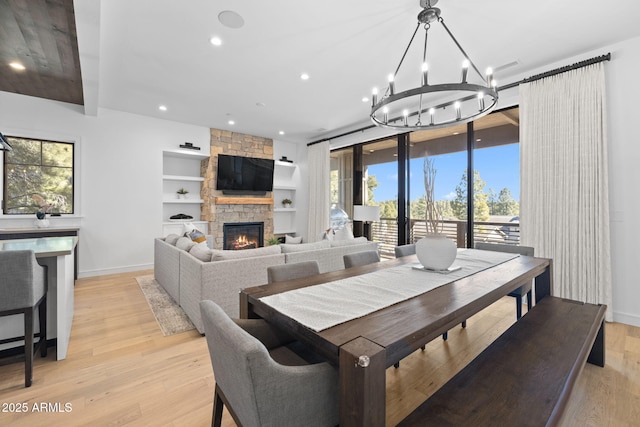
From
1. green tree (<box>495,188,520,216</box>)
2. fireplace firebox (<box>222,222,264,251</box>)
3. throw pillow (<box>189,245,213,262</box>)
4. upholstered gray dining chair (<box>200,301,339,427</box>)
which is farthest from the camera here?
fireplace firebox (<box>222,222,264,251</box>)

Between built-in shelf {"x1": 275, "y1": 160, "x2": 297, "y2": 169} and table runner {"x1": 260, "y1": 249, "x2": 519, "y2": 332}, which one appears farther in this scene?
built-in shelf {"x1": 275, "y1": 160, "x2": 297, "y2": 169}

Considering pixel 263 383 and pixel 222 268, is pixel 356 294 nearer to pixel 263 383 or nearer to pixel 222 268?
pixel 263 383

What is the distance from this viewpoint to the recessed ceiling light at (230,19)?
97.3 inches

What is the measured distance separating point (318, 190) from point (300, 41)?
151 inches

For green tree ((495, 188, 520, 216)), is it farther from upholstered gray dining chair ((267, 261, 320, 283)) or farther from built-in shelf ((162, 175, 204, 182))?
built-in shelf ((162, 175, 204, 182))

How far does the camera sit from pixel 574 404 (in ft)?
5.52

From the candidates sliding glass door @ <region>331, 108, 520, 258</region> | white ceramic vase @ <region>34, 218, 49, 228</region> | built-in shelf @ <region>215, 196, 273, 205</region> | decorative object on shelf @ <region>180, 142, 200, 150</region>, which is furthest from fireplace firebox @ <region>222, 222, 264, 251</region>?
white ceramic vase @ <region>34, 218, 49, 228</region>

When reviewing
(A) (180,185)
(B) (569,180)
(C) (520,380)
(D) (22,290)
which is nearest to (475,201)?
(B) (569,180)

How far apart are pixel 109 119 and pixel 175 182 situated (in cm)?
155

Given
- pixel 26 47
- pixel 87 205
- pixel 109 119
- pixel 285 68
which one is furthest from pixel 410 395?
pixel 109 119

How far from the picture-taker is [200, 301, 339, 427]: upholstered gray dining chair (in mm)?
853

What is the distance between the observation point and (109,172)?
16.0 ft

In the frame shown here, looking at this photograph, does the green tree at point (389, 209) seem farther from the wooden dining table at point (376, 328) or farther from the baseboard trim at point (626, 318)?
the wooden dining table at point (376, 328)

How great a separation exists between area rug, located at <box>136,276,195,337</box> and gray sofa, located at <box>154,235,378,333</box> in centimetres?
8
